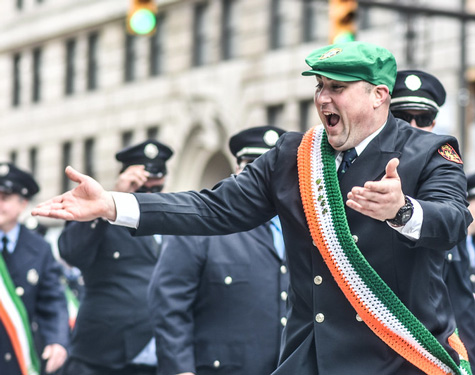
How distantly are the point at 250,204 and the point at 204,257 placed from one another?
238cm

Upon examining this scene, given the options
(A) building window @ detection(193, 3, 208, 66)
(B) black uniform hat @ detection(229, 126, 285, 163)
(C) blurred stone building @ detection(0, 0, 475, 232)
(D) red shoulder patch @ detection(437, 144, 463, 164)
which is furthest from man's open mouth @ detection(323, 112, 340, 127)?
(A) building window @ detection(193, 3, 208, 66)

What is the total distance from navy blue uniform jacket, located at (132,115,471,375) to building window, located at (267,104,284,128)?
29.9m

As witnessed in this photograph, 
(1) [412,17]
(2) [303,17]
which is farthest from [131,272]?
(2) [303,17]

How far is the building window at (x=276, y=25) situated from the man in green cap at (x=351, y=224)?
30454 millimetres

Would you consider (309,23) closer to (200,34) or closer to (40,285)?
(200,34)

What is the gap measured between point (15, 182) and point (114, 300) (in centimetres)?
160

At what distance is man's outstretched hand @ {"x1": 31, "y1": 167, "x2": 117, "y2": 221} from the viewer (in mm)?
5305

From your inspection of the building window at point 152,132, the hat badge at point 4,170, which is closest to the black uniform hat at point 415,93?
the hat badge at point 4,170

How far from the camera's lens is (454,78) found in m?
29.1

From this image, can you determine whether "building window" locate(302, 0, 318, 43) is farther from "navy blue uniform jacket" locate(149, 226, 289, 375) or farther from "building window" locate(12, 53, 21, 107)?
"navy blue uniform jacket" locate(149, 226, 289, 375)

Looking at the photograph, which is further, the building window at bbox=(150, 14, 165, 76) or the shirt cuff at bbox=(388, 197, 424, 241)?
the building window at bbox=(150, 14, 165, 76)

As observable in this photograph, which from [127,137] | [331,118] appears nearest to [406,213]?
[331,118]

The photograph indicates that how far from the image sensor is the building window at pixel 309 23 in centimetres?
3453

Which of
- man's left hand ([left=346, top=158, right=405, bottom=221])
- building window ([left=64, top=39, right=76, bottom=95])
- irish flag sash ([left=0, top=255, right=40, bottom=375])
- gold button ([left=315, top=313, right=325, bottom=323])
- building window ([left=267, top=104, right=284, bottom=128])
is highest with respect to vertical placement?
man's left hand ([left=346, top=158, right=405, bottom=221])
